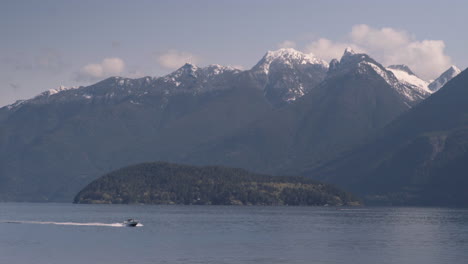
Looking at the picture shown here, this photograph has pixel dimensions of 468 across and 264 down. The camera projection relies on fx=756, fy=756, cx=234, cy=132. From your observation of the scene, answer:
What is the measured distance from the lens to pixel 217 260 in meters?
165

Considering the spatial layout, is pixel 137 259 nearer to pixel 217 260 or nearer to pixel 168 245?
pixel 217 260

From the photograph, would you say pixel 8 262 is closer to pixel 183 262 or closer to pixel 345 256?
pixel 183 262

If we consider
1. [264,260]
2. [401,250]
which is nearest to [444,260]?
[401,250]

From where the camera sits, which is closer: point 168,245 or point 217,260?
point 217,260

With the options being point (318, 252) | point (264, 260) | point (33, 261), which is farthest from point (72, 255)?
point (318, 252)

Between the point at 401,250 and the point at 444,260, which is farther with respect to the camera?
the point at 401,250

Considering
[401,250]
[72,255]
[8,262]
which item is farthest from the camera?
[401,250]

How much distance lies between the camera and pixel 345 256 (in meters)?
176

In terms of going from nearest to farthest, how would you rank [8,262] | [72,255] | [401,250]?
[8,262] → [72,255] → [401,250]

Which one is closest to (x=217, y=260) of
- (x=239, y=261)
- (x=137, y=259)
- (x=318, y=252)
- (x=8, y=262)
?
(x=239, y=261)

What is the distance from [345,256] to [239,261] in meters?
27.7

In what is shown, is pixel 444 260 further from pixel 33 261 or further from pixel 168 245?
pixel 33 261

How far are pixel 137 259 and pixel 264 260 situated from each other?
28058mm

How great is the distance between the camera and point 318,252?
18388 centimetres
